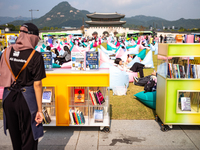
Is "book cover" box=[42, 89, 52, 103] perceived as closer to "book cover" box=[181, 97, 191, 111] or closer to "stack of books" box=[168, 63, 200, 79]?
"stack of books" box=[168, 63, 200, 79]

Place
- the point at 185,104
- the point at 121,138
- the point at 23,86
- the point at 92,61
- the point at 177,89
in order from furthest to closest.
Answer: the point at 92,61 < the point at 185,104 < the point at 177,89 < the point at 121,138 < the point at 23,86

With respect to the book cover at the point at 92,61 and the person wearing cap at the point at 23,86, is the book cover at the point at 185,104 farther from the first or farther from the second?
the person wearing cap at the point at 23,86

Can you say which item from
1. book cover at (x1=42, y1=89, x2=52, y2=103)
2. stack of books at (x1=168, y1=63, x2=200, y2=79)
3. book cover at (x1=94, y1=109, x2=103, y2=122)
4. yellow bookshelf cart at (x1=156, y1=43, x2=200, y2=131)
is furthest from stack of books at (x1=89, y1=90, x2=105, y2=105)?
stack of books at (x1=168, y1=63, x2=200, y2=79)

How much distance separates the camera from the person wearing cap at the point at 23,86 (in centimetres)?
208

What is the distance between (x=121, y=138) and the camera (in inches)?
136

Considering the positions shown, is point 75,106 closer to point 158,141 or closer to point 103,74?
point 103,74

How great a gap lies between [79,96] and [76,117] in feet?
1.31

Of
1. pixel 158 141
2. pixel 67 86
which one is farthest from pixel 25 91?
pixel 158 141

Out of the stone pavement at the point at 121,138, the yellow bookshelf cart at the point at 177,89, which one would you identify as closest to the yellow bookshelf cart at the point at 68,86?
the stone pavement at the point at 121,138

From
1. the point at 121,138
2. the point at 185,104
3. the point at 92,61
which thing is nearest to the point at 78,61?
the point at 92,61

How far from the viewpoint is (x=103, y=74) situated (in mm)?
3572

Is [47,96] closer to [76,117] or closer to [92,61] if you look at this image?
[76,117]

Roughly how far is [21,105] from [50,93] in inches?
66.5

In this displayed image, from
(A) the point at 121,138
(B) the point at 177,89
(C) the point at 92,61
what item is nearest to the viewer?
(A) the point at 121,138
